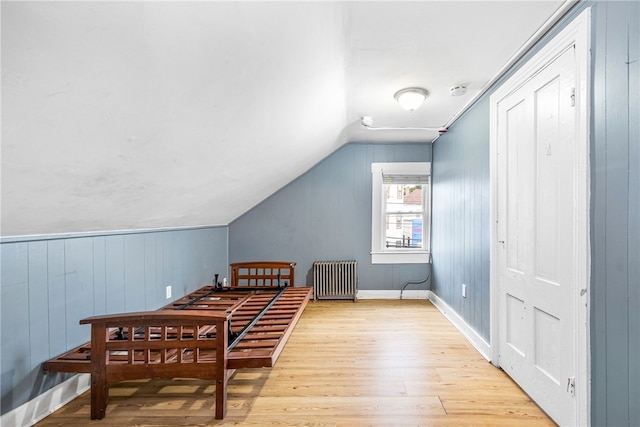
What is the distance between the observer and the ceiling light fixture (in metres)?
2.71

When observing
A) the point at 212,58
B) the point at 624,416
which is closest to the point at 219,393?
the point at 212,58

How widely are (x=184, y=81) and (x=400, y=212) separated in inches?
152

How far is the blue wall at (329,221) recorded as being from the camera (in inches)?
184

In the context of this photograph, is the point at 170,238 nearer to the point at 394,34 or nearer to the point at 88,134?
the point at 88,134

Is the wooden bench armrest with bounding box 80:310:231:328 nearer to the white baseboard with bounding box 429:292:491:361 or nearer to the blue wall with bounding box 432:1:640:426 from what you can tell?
the blue wall with bounding box 432:1:640:426

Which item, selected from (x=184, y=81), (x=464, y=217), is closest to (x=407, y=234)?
(x=464, y=217)

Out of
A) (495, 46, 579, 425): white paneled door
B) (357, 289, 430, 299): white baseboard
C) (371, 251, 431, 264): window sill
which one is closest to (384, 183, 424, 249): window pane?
(371, 251, 431, 264): window sill

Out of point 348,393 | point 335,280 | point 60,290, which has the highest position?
point 60,290

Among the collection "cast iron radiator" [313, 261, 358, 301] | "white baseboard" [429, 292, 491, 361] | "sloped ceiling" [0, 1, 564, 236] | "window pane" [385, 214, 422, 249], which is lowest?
"white baseboard" [429, 292, 491, 361]

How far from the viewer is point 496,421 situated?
1.87 meters

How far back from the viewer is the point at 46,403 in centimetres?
186

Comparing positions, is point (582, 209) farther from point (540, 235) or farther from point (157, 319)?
point (157, 319)

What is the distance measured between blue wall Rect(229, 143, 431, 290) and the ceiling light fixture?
186 centimetres

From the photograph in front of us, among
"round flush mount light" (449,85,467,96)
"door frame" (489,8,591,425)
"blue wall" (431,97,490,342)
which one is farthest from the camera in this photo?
"blue wall" (431,97,490,342)
